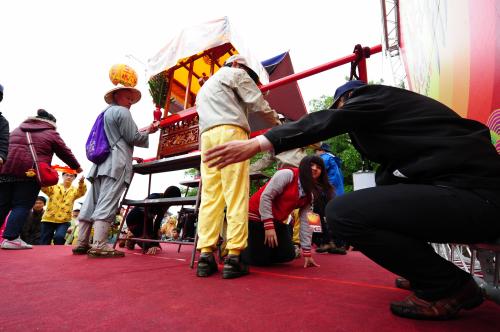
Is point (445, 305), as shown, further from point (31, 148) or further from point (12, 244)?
point (12, 244)

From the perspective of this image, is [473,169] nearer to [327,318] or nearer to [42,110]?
[327,318]

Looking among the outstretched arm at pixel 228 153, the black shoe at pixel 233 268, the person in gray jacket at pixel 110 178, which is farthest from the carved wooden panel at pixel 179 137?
the outstretched arm at pixel 228 153

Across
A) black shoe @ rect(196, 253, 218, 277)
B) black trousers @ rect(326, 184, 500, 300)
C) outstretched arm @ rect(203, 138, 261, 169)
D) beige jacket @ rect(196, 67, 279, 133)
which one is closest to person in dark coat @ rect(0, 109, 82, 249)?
beige jacket @ rect(196, 67, 279, 133)

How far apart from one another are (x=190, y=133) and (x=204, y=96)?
1.03 meters

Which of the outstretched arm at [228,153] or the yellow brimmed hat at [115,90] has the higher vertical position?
the yellow brimmed hat at [115,90]

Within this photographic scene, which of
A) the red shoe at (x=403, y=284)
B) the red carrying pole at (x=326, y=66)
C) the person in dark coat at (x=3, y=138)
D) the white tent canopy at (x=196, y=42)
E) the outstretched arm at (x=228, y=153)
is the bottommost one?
the red shoe at (x=403, y=284)

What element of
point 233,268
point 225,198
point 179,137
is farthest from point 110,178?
point 233,268

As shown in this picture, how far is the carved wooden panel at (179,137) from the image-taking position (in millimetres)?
3212

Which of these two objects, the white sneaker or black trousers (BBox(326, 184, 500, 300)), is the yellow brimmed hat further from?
black trousers (BBox(326, 184, 500, 300))

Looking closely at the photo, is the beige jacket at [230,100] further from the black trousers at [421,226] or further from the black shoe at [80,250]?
the black shoe at [80,250]

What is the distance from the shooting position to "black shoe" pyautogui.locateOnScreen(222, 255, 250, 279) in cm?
182

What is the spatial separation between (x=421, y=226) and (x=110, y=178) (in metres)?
2.61

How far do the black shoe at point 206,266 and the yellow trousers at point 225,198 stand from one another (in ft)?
0.25

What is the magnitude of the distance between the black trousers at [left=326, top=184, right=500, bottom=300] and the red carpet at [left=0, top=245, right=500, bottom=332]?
0.53ft
